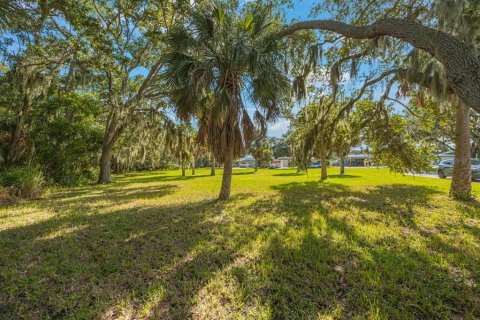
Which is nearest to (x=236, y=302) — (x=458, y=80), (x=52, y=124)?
(x=458, y=80)

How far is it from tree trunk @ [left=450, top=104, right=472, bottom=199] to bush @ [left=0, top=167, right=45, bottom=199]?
14.1 metres

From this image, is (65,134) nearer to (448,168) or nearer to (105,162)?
(105,162)

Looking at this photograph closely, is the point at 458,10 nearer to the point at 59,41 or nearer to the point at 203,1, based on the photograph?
the point at 203,1

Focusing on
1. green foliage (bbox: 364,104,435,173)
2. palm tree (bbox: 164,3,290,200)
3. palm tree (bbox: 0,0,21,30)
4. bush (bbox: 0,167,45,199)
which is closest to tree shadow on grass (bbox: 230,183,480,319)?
palm tree (bbox: 164,3,290,200)

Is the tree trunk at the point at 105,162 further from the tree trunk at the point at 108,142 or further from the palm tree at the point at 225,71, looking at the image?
the palm tree at the point at 225,71

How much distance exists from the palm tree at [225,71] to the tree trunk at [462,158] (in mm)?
5175

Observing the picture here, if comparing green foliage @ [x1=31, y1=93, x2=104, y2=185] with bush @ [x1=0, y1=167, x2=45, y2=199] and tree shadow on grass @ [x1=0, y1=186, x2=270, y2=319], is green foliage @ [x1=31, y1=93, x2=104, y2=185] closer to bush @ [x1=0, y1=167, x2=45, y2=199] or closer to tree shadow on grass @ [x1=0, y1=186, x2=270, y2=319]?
bush @ [x1=0, y1=167, x2=45, y2=199]

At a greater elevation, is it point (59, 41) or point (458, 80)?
point (59, 41)

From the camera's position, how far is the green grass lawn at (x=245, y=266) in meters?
1.96

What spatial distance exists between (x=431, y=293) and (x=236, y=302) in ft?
6.50

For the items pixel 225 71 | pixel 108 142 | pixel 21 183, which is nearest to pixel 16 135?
pixel 21 183

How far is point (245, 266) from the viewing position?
2.67 metres

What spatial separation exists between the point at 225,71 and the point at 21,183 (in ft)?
26.9

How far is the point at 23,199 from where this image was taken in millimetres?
7129
